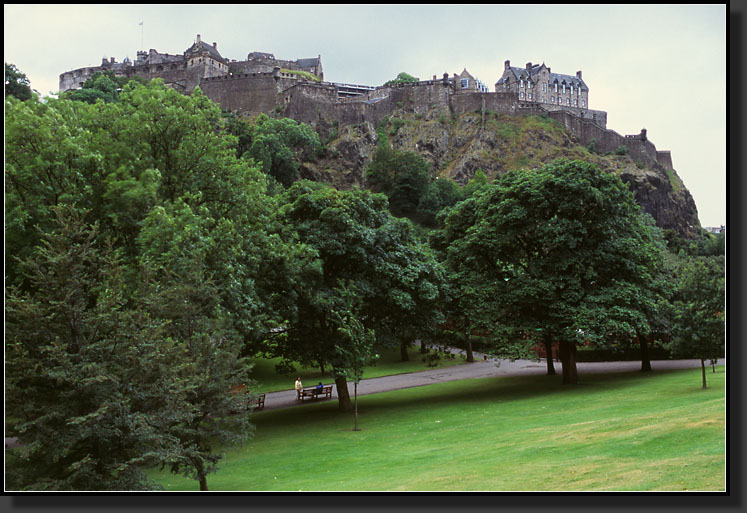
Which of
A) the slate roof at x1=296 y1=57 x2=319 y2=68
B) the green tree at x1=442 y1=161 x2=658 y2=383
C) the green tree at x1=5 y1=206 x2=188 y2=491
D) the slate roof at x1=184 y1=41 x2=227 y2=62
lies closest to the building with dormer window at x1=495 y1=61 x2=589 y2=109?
the slate roof at x1=296 y1=57 x2=319 y2=68

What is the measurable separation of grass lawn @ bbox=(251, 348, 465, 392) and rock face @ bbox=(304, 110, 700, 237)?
52373 mm

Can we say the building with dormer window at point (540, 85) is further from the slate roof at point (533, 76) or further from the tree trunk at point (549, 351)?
the tree trunk at point (549, 351)

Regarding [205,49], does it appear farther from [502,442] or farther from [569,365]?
[502,442]

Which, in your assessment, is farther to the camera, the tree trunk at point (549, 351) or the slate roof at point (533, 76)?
the slate roof at point (533, 76)

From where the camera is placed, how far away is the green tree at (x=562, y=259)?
2516cm

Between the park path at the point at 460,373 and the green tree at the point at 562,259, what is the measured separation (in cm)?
427

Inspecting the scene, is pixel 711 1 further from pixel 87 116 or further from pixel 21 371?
pixel 87 116

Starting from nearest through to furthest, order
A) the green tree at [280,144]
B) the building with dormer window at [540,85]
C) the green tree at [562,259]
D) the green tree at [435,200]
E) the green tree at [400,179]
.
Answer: the green tree at [562,259] → the green tree at [280,144] → the green tree at [435,200] → the green tree at [400,179] → the building with dormer window at [540,85]

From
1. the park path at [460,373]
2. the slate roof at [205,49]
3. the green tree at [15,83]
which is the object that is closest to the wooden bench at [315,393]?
the park path at [460,373]

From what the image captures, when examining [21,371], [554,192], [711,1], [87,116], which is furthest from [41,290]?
[554,192]

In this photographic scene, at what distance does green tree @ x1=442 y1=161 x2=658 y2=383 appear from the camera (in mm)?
25156

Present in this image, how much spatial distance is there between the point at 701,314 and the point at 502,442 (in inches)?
331

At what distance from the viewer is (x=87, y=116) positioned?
21172mm

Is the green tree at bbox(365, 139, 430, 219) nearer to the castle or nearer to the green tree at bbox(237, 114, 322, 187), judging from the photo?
the green tree at bbox(237, 114, 322, 187)
